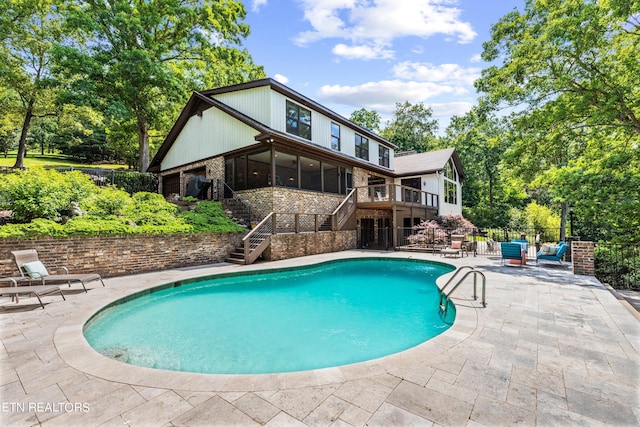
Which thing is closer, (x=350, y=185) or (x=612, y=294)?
(x=612, y=294)

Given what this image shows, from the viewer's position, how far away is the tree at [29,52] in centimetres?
1848

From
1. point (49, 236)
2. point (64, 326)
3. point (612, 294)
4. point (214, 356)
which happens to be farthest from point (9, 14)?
point (612, 294)

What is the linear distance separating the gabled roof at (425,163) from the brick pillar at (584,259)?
1288 cm

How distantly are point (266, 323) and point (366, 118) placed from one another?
38.3 m

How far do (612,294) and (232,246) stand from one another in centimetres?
1144

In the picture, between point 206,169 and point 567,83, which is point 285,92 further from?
point 567,83

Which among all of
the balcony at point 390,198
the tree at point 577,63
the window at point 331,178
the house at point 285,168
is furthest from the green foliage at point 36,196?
the tree at point 577,63

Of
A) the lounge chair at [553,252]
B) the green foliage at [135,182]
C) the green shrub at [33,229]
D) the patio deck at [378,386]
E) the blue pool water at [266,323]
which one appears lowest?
the blue pool water at [266,323]

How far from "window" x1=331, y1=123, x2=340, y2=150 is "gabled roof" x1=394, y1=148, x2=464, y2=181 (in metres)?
7.31

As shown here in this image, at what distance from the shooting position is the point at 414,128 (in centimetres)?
3869

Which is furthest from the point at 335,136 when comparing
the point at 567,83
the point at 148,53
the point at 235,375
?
the point at 235,375

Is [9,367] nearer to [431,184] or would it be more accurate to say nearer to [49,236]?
[49,236]

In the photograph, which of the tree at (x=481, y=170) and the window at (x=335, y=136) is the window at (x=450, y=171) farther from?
the window at (x=335, y=136)

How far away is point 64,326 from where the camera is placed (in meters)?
4.27
